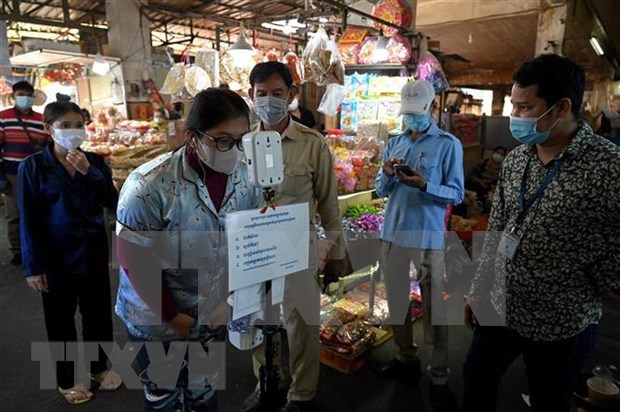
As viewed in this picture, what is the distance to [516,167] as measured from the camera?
1586 mm

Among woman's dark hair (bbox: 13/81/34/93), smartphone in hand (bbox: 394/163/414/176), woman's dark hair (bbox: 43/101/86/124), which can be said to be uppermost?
woman's dark hair (bbox: 13/81/34/93)

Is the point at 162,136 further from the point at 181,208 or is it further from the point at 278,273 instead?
the point at 278,273

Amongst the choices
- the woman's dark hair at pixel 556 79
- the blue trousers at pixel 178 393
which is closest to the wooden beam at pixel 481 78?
the woman's dark hair at pixel 556 79

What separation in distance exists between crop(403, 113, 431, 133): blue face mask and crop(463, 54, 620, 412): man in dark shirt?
2.70ft

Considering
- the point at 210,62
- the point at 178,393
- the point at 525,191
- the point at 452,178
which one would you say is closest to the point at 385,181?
the point at 452,178

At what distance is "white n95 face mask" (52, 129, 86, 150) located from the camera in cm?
208

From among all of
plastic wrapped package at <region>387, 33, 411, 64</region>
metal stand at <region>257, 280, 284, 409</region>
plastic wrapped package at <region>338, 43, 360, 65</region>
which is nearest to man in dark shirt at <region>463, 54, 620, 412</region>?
metal stand at <region>257, 280, 284, 409</region>

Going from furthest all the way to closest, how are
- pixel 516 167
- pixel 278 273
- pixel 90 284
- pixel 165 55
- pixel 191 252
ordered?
pixel 165 55, pixel 90 284, pixel 516 167, pixel 191 252, pixel 278 273

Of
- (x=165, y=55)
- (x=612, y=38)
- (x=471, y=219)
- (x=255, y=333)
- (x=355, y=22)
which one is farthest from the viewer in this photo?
(x=612, y=38)

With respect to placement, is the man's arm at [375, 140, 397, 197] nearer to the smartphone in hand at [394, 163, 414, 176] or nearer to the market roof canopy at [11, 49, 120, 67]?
the smartphone in hand at [394, 163, 414, 176]

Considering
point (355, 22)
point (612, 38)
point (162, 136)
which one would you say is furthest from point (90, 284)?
point (612, 38)

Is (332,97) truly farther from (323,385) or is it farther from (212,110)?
(212,110)

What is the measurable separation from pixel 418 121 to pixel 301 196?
88 cm

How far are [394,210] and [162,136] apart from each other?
3518 millimetres
